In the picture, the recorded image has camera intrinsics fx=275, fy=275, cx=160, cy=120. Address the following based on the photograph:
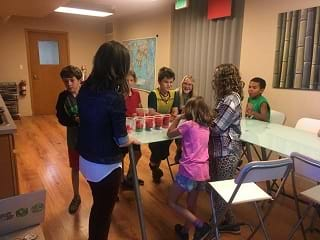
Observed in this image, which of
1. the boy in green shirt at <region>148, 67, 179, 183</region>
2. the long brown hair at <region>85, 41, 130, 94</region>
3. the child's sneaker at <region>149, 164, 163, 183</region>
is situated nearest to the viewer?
the long brown hair at <region>85, 41, 130, 94</region>

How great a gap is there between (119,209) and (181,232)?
0.70 meters

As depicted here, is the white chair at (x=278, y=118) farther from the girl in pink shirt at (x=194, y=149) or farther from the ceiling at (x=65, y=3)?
the ceiling at (x=65, y=3)

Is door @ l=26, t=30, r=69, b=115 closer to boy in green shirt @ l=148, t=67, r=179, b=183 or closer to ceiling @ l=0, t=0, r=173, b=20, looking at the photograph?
ceiling @ l=0, t=0, r=173, b=20

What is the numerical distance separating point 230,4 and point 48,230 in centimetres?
360

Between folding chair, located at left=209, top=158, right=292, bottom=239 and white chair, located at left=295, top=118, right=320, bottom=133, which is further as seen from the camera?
white chair, located at left=295, top=118, right=320, bottom=133

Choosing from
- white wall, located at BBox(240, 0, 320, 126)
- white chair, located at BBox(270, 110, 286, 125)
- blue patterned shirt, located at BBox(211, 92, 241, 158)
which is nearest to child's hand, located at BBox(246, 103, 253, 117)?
white chair, located at BBox(270, 110, 286, 125)

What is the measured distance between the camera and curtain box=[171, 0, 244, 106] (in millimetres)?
4016

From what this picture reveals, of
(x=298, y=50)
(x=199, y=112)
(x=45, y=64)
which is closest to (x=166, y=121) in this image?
(x=199, y=112)

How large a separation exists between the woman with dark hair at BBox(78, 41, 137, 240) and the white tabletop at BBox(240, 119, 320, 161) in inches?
46.3

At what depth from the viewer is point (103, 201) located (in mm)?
1610

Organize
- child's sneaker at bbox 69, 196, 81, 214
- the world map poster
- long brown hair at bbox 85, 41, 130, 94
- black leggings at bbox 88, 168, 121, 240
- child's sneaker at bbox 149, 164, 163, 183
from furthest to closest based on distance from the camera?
the world map poster < child's sneaker at bbox 149, 164, 163, 183 < child's sneaker at bbox 69, 196, 81, 214 < black leggings at bbox 88, 168, 121, 240 < long brown hair at bbox 85, 41, 130, 94

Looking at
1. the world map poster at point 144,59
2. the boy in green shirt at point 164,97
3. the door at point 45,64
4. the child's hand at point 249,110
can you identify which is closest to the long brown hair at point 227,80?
the boy in green shirt at point 164,97

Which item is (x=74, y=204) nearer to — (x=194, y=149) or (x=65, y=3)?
(x=194, y=149)

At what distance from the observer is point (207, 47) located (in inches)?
176
